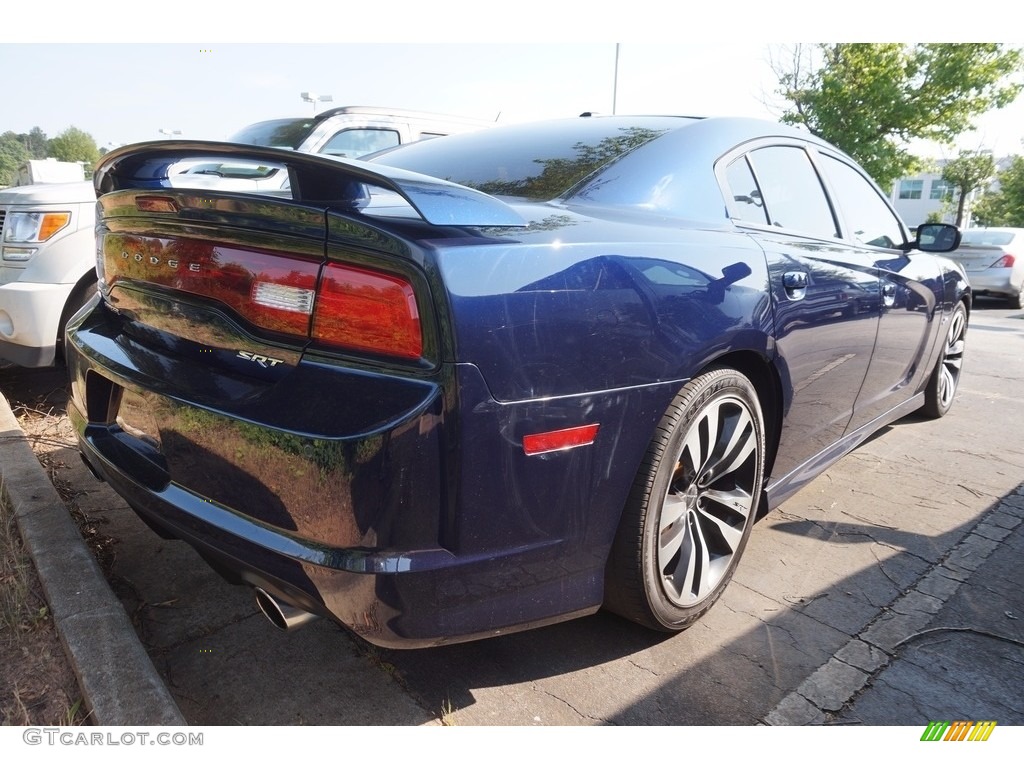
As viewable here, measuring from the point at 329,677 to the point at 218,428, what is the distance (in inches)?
31.2

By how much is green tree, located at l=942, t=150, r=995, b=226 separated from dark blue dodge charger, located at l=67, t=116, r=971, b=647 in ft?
142

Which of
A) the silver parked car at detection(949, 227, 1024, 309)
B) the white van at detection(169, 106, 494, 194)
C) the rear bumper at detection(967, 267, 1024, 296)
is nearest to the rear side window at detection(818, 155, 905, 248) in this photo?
the white van at detection(169, 106, 494, 194)

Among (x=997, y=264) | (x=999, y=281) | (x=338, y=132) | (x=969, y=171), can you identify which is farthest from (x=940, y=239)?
(x=969, y=171)

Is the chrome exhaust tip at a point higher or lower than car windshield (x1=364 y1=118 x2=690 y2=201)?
lower

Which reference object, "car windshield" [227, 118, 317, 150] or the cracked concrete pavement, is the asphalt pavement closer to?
the cracked concrete pavement

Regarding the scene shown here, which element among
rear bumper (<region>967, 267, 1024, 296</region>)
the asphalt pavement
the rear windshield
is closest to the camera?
the asphalt pavement

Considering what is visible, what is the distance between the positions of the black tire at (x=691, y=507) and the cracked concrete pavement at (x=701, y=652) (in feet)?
0.64

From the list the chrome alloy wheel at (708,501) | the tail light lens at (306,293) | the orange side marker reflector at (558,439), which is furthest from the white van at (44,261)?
the orange side marker reflector at (558,439)

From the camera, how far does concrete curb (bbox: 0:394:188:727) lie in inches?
66.2

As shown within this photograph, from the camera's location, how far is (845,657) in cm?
219

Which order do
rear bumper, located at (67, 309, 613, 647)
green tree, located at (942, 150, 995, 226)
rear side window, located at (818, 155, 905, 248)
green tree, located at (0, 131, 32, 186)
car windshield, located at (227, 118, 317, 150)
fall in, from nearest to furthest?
rear bumper, located at (67, 309, 613, 647) < rear side window, located at (818, 155, 905, 248) < car windshield, located at (227, 118, 317, 150) < green tree, located at (0, 131, 32, 186) < green tree, located at (942, 150, 995, 226)

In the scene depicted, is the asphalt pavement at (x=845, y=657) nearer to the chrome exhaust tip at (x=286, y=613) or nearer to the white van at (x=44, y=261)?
the chrome exhaust tip at (x=286, y=613)

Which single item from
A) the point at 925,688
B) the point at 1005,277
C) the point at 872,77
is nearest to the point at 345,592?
the point at 925,688

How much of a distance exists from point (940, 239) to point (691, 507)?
2.71 meters
